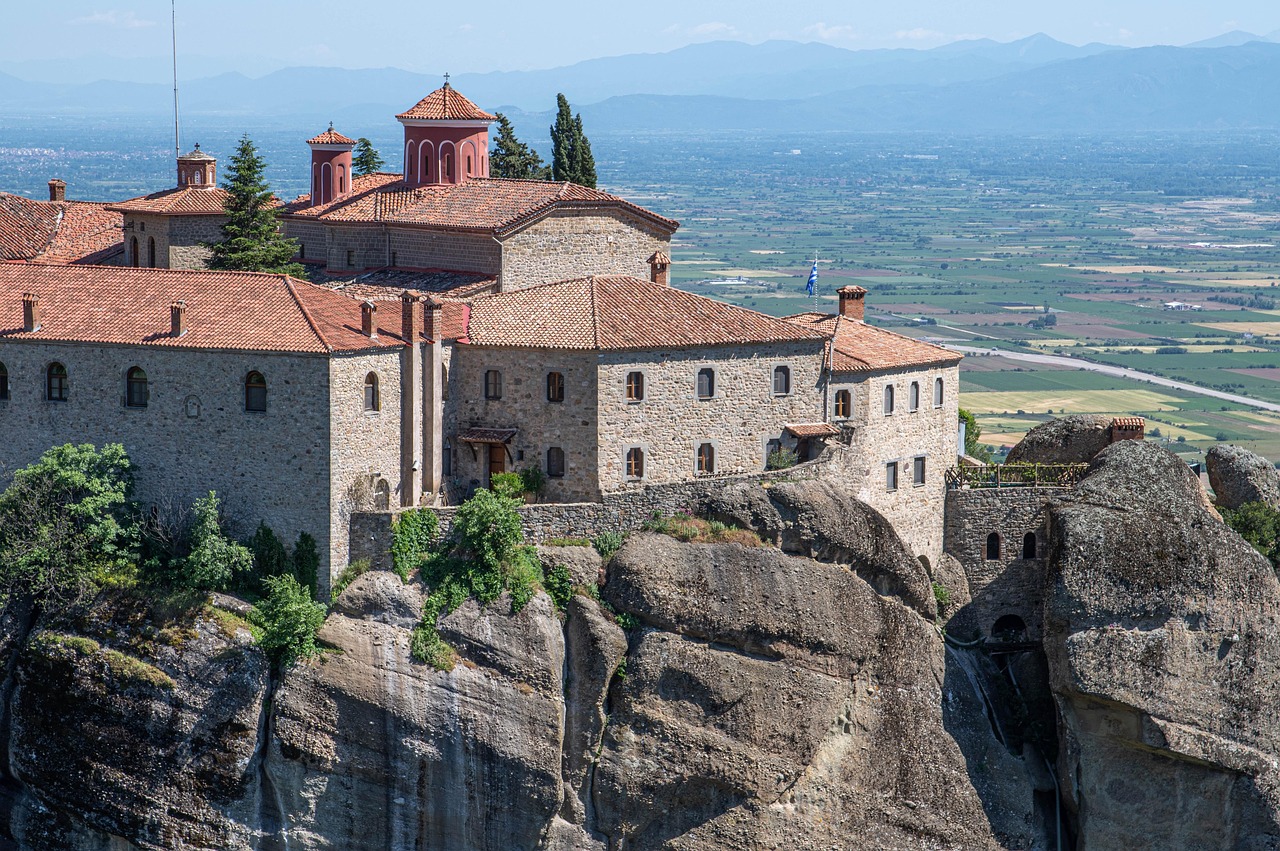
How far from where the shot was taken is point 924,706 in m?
53.6

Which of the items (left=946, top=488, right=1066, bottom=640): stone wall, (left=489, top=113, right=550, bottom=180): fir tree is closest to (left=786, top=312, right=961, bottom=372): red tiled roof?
(left=946, top=488, right=1066, bottom=640): stone wall

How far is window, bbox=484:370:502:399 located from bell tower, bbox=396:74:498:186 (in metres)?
15.5

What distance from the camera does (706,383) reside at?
53.7 meters

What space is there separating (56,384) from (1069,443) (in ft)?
107

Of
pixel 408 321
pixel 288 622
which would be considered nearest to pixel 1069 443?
pixel 408 321

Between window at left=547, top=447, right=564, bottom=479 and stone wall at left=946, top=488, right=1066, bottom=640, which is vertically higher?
window at left=547, top=447, right=564, bottom=479

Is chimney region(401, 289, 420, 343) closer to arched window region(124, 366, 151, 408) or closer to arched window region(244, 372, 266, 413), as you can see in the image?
arched window region(244, 372, 266, 413)

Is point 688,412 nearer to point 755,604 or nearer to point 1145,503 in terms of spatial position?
point 755,604

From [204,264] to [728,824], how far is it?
1127 inches

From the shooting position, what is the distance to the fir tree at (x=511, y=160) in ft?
266

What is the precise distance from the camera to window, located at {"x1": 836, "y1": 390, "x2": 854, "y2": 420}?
184ft

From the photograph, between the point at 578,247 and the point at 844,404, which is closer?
A: the point at 844,404

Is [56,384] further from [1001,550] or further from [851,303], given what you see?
[1001,550]

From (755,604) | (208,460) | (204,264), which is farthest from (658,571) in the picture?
(204,264)
